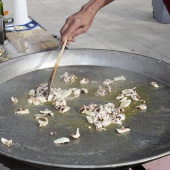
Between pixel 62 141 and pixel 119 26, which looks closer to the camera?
pixel 62 141

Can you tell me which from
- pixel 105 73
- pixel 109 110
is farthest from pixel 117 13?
pixel 109 110

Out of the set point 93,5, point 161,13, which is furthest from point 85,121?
point 161,13

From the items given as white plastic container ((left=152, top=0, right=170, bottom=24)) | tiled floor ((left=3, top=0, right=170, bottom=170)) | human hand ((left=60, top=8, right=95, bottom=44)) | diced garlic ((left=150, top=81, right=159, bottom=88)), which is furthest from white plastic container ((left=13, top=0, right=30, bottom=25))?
white plastic container ((left=152, top=0, right=170, bottom=24))

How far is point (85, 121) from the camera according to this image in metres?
1.38

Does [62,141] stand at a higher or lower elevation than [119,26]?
higher

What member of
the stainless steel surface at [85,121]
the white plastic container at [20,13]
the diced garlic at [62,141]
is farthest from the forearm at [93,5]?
the white plastic container at [20,13]

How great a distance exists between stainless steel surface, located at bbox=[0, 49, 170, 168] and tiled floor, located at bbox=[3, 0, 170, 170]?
7.48ft

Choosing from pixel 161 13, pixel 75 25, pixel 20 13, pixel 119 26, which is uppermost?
pixel 75 25

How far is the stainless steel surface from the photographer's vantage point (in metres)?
1.17

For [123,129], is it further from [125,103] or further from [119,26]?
[119,26]

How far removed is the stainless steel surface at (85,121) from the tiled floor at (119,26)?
228 centimetres

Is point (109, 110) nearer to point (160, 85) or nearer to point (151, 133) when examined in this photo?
point (151, 133)

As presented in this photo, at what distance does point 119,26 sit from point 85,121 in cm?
381

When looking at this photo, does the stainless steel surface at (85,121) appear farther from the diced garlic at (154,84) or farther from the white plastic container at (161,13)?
the white plastic container at (161,13)
